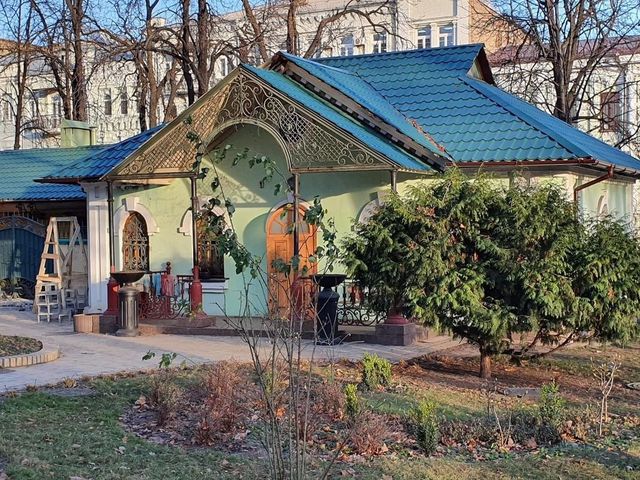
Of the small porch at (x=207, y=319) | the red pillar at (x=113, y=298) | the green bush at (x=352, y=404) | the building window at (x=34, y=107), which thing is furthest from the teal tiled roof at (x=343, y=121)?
the building window at (x=34, y=107)

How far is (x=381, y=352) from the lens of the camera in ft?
44.3

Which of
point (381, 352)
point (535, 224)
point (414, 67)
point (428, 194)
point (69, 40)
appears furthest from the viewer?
point (69, 40)

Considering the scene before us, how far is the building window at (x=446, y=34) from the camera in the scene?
4847cm

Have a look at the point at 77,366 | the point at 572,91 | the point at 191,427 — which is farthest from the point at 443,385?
the point at 572,91

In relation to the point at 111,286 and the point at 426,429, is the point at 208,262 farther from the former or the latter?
the point at 426,429

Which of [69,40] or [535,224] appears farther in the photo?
[69,40]

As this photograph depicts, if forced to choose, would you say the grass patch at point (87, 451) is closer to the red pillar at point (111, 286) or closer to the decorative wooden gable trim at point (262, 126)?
the decorative wooden gable trim at point (262, 126)

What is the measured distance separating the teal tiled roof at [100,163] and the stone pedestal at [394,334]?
6971mm

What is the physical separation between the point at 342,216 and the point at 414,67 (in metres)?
4.51

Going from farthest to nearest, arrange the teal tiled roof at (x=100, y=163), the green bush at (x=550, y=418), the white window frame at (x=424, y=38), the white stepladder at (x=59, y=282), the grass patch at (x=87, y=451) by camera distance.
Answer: the white window frame at (x=424, y=38) < the white stepladder at (x=59, y=282) < the teal tiled roof at (x=100, y=163) < the green bush at (x=550, y=418) < the grass patch at (x=87, y=451)

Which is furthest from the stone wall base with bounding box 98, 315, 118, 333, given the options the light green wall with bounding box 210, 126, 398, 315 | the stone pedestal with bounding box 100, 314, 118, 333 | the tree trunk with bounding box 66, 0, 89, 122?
the tree trunk with bounding box 66, 0, 89, 122

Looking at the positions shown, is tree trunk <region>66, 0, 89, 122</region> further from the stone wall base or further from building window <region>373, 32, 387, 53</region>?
building window <region>373, 32, 387, 53</region>

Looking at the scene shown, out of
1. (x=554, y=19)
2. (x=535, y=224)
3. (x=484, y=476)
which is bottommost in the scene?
(x=484, y=476)

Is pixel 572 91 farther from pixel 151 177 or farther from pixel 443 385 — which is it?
pixel 443 385
